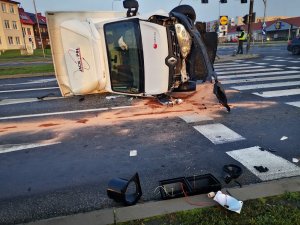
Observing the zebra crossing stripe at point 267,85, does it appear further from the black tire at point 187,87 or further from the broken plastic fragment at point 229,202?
the broken plastic fragment at point 229,202

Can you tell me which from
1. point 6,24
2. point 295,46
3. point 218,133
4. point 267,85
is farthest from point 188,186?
point 6,24

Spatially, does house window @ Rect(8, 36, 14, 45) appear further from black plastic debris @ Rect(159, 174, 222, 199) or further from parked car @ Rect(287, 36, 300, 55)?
black plastic debris @ Rect(159, 174, 222, 199)

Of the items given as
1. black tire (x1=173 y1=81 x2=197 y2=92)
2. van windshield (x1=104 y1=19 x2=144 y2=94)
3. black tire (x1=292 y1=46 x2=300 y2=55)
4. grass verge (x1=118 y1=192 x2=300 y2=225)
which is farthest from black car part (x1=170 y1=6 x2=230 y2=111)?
black tire (x1=292 y1=46 x2=300 y2=55)

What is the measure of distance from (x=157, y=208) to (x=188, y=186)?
49 centimetres

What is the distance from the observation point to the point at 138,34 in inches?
259

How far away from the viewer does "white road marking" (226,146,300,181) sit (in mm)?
3672

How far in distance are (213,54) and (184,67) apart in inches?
74.2

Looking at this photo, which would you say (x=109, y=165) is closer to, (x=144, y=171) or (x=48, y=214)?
(x=144, y=171)

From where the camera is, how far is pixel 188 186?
3.23 metres

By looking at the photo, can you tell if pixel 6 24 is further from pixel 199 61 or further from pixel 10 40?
pixel 199 61

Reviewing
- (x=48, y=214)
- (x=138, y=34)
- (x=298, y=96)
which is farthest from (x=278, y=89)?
(x=48, y=214)

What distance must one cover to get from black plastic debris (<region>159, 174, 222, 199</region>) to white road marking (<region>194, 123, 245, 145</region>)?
1560 mm

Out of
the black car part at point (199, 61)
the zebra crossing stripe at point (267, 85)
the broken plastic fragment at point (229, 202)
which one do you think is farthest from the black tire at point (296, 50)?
the broken plastic fragment at point (229, 202)

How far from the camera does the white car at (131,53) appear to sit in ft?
21.6
